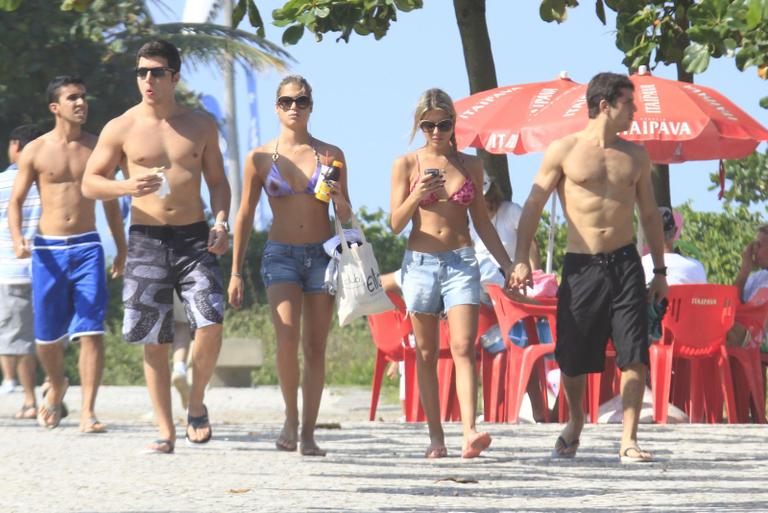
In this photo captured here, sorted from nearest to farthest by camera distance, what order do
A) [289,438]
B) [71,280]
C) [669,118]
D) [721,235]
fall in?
[289,438] → [71,280] → [669,118] → [721,235]

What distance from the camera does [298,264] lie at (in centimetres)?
964

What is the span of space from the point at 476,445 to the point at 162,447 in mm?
1693

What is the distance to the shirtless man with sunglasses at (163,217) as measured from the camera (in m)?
9.46

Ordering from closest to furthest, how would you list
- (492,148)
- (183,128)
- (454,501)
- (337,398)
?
(454,501) → (183,128) → (492,148) → (337,398)

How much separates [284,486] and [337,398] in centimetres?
1052

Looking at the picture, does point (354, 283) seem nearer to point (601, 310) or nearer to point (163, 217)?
point (163, 217)

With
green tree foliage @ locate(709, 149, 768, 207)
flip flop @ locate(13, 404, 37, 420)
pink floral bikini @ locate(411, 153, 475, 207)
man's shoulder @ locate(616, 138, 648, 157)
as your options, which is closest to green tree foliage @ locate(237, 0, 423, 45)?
pink floral bikini @ locate(411, 153, 475, 207)

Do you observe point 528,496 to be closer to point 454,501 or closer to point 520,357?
point 454,501

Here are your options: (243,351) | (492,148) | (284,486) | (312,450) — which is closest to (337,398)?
(243,351)

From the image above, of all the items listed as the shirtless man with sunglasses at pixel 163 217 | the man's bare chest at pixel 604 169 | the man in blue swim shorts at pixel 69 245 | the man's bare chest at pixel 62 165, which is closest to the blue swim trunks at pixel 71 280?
the man in blue swim shorts at pixel 69 245

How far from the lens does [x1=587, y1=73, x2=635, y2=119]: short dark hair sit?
30.8 ft

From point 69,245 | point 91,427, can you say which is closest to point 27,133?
point 69,245

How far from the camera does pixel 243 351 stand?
20.6 metres

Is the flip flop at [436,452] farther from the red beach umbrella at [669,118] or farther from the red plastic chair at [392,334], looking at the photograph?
the red plastic chair at [392,334]
